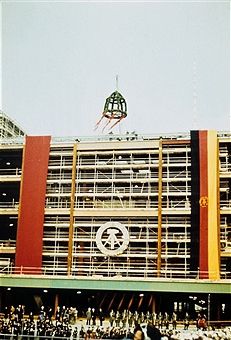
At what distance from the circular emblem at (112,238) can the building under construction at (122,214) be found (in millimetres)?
63

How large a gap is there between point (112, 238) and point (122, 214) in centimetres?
165

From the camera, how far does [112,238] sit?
120 feet

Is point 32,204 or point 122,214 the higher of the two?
point 32,204

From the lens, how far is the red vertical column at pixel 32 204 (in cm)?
3603

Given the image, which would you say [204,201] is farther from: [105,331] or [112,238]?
[105,331]

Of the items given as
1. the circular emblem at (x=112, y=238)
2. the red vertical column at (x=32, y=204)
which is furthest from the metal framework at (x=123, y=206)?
the red vertical column at (x=32, y=204)

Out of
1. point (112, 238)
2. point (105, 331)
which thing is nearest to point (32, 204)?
point (112, 238)

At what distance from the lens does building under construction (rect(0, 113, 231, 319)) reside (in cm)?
3469

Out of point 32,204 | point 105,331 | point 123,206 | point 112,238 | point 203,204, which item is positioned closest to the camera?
point 105,331

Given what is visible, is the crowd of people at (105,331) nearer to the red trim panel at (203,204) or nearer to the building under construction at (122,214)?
the building under construction at (122,214)

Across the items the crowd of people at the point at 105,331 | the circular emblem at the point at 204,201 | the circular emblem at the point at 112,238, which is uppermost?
the circular emblem at the point at 204,201

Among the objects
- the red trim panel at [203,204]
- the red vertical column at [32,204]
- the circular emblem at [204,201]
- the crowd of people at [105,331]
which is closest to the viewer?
the crowd of people at [105,331]

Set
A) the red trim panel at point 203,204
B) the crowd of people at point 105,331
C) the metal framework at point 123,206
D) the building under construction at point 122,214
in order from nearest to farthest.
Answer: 1. the crowd of people at point 105,331
2. the red trim panel at point 203,204
3. the building under construction at point 122,214
4. the metal framework at point 123,206

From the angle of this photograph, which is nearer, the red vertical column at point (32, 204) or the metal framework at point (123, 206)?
the red vertical column at point (32, 204)
